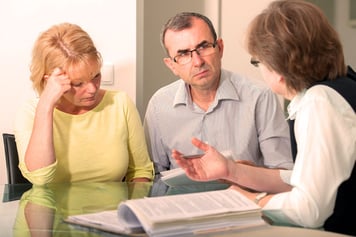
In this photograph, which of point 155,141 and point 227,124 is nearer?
point 227,124

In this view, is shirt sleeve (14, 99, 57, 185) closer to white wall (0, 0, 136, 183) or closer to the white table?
white wall (0, 0, 136, 183)

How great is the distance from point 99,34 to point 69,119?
0.58 meters

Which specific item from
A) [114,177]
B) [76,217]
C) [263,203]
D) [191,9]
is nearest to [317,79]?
[263,203]

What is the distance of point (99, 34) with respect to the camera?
274 cm

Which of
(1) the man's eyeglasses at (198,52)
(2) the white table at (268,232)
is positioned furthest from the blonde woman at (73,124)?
(2) the white table at (268,232)

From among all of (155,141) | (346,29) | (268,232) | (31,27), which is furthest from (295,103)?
(346,29)

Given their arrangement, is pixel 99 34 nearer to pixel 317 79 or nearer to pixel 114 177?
pixel 114 177

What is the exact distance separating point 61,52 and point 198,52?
581 millimetres

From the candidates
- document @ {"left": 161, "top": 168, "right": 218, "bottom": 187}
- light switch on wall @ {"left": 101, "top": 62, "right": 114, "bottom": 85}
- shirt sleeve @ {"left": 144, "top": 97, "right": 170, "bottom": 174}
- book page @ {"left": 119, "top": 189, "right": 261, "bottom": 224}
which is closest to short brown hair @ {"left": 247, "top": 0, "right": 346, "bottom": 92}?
book page @ {"left": 119, "top": 189, "right": 261, "bottom": 224}

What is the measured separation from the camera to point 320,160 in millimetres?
1298

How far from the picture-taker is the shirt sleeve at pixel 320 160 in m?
1.30

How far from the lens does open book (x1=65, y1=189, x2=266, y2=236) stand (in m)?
1.16

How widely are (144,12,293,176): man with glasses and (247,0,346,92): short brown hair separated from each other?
2.79 ft

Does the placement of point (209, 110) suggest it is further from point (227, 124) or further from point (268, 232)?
point (268, 232)
